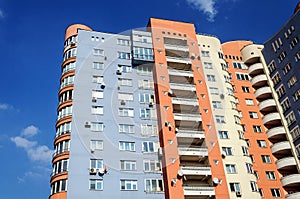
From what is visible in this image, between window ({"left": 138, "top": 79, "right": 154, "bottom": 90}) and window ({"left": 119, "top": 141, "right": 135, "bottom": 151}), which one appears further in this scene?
window ({"left": 138, "top": 79, "right": 154, "bottom": 90})

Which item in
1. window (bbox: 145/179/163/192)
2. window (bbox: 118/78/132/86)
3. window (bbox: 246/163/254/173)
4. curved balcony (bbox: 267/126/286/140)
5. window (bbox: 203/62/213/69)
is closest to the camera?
window (bbox: 145/179/163/192)

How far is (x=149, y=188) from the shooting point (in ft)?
116

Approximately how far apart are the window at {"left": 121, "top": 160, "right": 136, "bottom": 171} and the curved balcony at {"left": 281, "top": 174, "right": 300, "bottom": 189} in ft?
69.5

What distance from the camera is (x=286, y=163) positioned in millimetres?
42844

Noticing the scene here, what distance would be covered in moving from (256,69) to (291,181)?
20.3 metres

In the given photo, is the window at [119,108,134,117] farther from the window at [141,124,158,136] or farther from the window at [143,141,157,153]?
the window at [143,141,157,153]

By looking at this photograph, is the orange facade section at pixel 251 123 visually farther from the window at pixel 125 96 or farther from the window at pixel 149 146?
the window at pixel 125 96

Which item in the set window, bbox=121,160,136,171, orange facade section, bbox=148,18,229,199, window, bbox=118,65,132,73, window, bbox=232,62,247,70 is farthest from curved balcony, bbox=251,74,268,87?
window, bbox=121,160,136,171

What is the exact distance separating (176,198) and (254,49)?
32.6 meters

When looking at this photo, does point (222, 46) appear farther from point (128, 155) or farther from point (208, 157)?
point (128, 155)

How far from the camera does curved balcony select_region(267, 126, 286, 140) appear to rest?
45.8 m

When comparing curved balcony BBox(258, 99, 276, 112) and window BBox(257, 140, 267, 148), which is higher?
curved balcony BBox(258, 99, 276, 112)

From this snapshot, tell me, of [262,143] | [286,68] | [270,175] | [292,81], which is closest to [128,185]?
[270,175]

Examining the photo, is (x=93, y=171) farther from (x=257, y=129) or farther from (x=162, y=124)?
(x=257, y=129)
